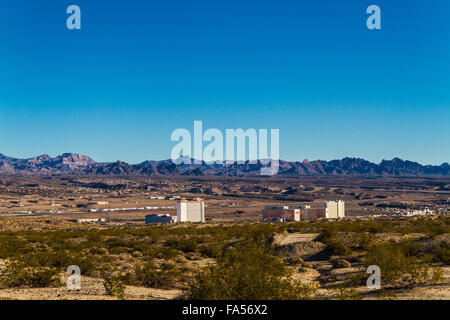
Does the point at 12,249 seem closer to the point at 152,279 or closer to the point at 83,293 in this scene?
the point at 152,279

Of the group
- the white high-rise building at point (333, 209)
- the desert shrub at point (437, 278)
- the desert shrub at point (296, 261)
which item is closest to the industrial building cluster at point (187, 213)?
the white high-rise building at point (333, 209)

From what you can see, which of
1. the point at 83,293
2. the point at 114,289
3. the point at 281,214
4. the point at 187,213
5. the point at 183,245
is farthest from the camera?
the point at 187,213

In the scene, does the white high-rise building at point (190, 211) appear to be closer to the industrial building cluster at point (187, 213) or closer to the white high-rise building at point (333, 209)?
the industrial building cluster at point (187, 213)

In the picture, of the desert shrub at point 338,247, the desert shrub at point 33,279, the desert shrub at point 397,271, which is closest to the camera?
the desert shrub at point 397,271

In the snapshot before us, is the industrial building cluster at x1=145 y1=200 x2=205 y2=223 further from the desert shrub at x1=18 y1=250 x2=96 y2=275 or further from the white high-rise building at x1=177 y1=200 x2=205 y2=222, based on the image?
the desert shrub at x1=18 y1=250 x2=96 y2=275

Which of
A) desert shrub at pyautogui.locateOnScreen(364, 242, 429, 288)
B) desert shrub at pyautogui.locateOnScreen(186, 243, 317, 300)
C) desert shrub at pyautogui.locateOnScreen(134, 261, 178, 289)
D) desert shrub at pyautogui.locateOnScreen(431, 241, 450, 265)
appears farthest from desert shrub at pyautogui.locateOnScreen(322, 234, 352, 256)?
desert shrub at pyautogui.locateOnScreen(186, 243, 317, 300)

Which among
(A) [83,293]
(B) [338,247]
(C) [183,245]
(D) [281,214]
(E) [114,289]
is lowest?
(D) [281,214]

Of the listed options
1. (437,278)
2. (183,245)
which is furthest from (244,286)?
(183,245)
